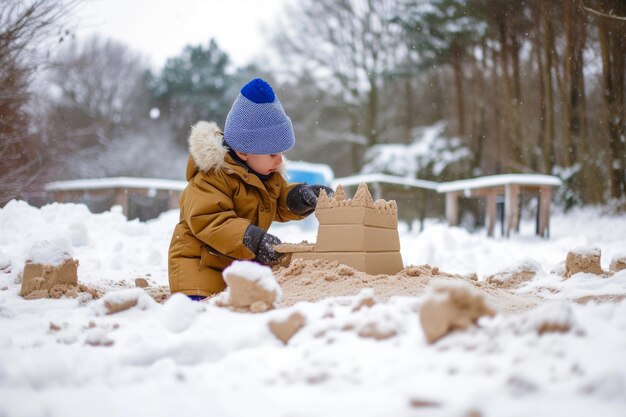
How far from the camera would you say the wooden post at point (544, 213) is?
6.45 metres

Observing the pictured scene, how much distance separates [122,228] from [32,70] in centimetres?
148

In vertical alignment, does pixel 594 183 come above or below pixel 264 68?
below

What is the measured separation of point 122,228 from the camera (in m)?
5.02

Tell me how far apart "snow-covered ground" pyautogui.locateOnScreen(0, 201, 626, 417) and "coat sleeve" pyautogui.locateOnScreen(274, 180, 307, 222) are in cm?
136

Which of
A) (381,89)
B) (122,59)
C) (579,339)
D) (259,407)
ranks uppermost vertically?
(122,59)

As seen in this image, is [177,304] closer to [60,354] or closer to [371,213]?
[60,354]

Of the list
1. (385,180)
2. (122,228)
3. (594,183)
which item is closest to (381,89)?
(385,180)

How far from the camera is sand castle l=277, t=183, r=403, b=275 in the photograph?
237 cm

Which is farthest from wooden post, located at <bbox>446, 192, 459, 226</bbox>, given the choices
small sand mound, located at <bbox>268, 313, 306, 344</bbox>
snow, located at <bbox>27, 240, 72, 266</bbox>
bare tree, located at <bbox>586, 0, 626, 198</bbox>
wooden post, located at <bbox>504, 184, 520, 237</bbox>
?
small sand mound, located at <bbox>268, 313, 306, 344</bbox>

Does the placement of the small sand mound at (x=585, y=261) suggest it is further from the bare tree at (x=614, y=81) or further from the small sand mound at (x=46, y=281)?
the small sand mound at (x=46, y=281)

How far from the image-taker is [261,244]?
8.06 ft

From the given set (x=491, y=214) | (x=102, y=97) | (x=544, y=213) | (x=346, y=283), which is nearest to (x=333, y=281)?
(x=346, y=283)

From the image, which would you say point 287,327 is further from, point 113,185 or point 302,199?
point 113,185

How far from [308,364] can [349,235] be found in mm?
1129
